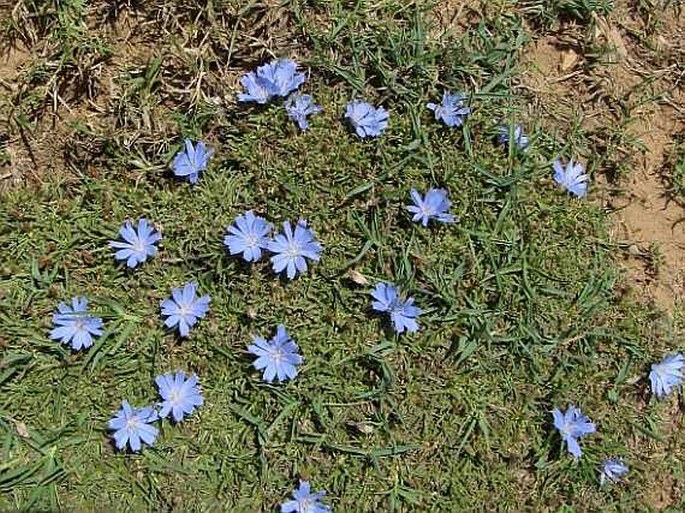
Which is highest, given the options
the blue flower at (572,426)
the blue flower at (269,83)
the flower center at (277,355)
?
the blue flower at (269,83)

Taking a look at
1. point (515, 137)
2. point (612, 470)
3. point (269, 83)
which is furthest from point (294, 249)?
point (612, 470)

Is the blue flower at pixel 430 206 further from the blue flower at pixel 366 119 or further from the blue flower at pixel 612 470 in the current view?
the blue flower at pixel 612 470

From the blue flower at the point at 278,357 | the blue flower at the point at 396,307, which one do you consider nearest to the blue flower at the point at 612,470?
the blue flower at the point at 396,307

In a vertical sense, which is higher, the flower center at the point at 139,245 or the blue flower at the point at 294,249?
the flower center at the point at 139,245

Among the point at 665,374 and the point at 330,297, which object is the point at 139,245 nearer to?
the point at 330,297

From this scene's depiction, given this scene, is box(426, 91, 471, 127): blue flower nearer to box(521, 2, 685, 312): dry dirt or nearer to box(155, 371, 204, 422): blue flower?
box(521, 2, 685, 312): dry dirt

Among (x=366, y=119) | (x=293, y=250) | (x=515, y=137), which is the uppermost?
(x=366, y=119)

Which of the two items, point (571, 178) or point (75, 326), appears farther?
point (571, 178)
